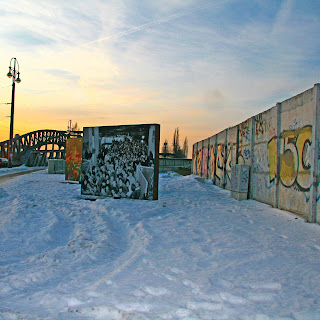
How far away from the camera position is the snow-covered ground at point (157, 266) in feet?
9.87

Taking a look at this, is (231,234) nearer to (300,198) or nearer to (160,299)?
(300,198)

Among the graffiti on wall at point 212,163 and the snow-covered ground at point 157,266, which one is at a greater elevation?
the graffiti on wall at point 212,163

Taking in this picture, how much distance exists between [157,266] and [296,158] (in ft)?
17.1

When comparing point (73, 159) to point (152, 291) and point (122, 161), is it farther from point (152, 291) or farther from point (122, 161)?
point (152, 291)

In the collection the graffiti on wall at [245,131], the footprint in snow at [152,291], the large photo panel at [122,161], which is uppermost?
the graffiti on wall at [245,131]

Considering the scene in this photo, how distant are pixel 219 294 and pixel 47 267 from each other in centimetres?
251

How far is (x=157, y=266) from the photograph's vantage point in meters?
4.29

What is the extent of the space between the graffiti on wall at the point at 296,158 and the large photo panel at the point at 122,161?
4.05 m

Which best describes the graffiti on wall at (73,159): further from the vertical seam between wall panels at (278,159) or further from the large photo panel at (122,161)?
the vertical seam between wall panels at (278,159)

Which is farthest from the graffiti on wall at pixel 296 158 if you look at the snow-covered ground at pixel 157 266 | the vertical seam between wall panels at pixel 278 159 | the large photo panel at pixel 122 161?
the large photo panel at pixel 122 161

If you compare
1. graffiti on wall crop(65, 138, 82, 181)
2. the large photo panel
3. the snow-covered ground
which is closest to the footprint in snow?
the snow-covered ground

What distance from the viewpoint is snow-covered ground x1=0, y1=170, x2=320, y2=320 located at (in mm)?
3008

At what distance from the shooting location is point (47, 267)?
14.4ft

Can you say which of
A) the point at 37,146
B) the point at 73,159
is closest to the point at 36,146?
the point at 37,146
